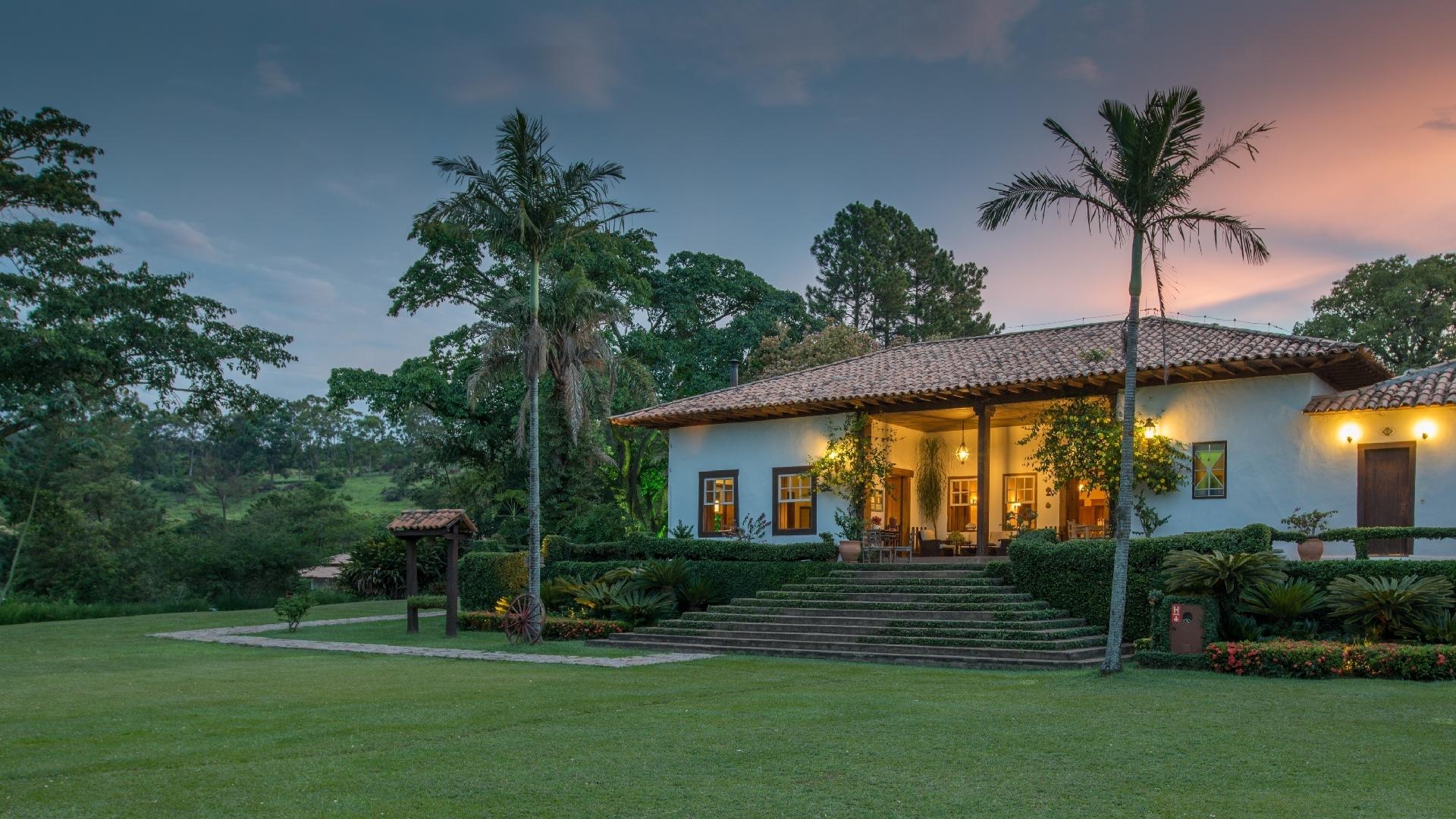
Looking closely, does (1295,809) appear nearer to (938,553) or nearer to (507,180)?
(507,180)

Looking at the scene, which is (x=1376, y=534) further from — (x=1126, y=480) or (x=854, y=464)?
(x=854, y=464)

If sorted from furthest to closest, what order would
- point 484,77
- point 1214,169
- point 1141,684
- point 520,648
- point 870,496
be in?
point 870,496 → point 484,77 → point 520,648 → point 1214,169 → point 1141,684

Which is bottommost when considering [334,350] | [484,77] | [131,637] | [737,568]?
[131,637]

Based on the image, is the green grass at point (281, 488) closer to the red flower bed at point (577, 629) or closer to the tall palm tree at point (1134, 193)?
the red flower bed at point (577, 629)

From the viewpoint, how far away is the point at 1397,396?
16.3 meters

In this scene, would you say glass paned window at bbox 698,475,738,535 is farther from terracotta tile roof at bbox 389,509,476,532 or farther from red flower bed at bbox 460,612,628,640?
terracotta tile roof at bbox 389,509,476,532

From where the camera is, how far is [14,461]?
3819 cm

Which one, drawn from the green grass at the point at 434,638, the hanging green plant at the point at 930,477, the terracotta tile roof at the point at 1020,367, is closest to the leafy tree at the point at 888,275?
the terracotta tile roof at the point at 1020,367

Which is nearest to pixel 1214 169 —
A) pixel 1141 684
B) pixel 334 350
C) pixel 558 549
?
pixel 1141 684

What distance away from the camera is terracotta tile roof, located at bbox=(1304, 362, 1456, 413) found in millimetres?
15938

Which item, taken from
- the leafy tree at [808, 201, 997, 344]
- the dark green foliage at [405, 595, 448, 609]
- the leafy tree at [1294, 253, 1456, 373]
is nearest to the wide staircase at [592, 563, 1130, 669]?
the dark green foliage at [405, 595, 448, 609]

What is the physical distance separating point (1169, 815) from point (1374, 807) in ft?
3.85

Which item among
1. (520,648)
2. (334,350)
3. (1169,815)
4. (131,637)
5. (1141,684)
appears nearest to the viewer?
(1169,815)

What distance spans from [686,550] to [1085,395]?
835 cm
